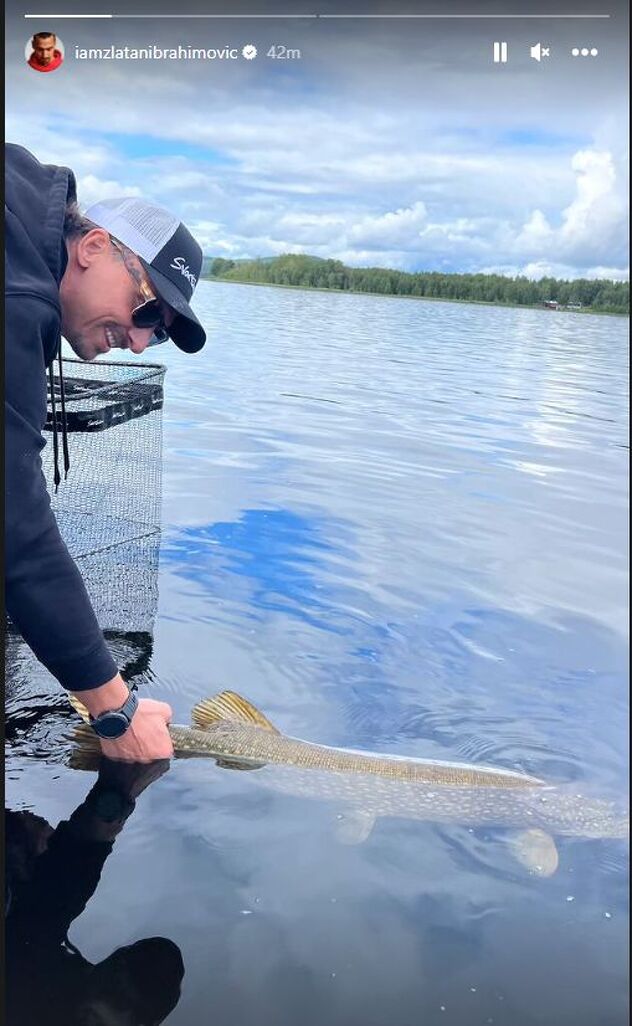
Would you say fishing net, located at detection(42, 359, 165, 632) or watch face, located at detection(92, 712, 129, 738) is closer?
watch face, located at detection(92, 712, 129, 738)

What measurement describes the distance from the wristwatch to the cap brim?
1.08 m

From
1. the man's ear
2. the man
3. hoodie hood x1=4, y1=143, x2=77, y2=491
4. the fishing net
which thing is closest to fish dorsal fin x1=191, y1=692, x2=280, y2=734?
the man

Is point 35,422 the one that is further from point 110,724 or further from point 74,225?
point 110,724

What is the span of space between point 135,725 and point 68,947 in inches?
28.2

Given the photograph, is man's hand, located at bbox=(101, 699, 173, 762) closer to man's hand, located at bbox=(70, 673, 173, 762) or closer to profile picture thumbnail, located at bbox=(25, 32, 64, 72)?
man's hand, located at bbox=(70, 673, 173, 762)

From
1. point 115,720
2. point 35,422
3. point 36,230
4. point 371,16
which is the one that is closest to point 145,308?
point 36,230

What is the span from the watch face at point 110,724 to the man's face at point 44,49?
6.00 ft

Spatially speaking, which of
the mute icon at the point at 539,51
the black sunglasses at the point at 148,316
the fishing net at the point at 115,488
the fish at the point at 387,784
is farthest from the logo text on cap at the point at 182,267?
the fish at the point at 387,784

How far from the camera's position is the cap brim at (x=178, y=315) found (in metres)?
2.83

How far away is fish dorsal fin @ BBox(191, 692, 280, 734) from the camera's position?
12.0 ft

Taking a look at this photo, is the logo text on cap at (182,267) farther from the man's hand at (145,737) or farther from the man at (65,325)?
the man's hand at (145,737)

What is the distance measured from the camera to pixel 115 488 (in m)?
4.80

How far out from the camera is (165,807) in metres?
3.33

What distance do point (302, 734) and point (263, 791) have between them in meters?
0.61
